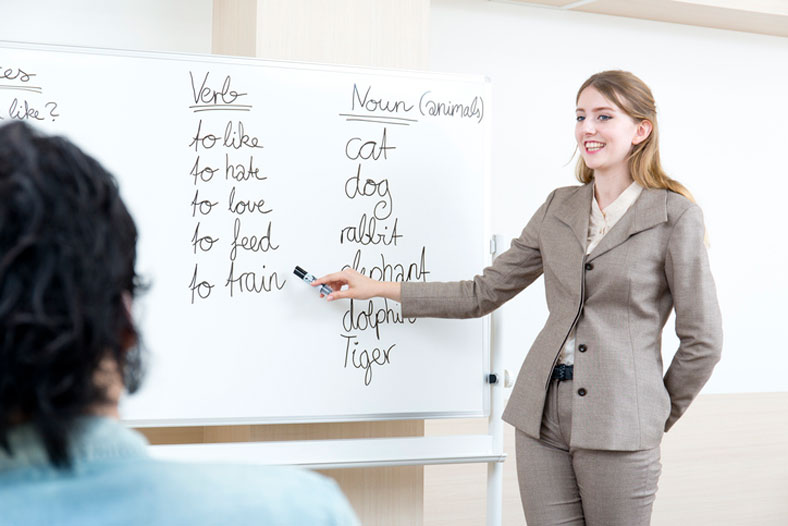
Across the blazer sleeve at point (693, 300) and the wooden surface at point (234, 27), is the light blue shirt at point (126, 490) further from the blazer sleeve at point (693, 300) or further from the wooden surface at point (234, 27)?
the wooden surface at point (234, 27)

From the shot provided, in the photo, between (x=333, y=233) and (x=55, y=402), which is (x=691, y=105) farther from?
(x=55, y=402)

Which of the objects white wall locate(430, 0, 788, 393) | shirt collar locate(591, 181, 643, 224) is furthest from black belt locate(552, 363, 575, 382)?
white wall locate(430, 0, 788, 393)

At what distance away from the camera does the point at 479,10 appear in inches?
120

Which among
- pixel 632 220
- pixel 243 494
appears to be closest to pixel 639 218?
pixel 632 220

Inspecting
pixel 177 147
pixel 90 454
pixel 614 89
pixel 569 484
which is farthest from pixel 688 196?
pixel 90 454

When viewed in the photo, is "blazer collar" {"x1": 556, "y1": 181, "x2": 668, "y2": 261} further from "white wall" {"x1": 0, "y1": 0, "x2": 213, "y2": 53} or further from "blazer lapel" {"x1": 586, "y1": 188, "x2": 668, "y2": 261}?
"white wall" {"x1": 0, "y1": 0, "x2": 213, "y2": 53}

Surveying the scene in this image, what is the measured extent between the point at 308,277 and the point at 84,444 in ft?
5.24

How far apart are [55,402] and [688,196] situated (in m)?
1.62

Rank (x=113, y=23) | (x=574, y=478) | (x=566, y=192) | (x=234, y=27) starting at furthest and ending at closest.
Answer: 1. (x=113, y=23)
2. (x=234, y=27)
3. (x=566, y=192)
4. (x=574, y=478)

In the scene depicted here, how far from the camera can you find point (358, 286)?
214 cm

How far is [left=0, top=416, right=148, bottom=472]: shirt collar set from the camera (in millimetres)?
535

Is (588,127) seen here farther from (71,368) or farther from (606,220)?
(71,368)

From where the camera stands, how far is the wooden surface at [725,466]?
336cm

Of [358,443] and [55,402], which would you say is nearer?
[55,402]
